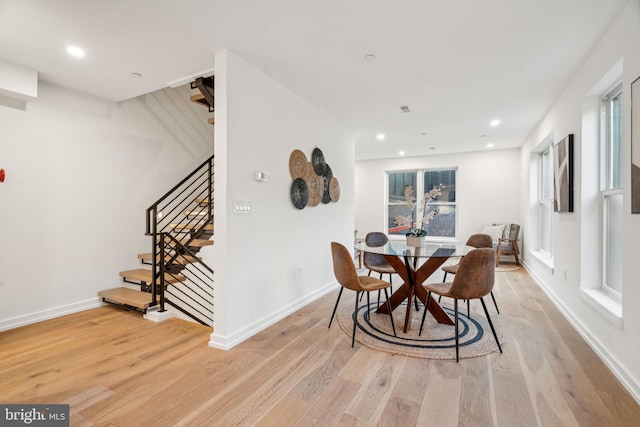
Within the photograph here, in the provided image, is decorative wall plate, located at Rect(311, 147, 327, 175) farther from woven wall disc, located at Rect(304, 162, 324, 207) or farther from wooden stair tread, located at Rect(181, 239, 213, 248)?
wooden stair tread, located at Rect(181, 239, 213, 248)

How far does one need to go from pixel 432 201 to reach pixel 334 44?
18.7 ft

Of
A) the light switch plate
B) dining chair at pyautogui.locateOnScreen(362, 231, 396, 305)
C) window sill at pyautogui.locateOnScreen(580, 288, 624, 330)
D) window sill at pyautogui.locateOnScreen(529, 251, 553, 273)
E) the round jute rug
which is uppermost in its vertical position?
the light switch plate

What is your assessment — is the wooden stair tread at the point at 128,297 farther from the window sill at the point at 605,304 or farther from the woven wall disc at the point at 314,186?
the window sill at the point at 605,304

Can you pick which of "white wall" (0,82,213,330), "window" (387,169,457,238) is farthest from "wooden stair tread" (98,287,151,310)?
"window" (387,169,457,238)

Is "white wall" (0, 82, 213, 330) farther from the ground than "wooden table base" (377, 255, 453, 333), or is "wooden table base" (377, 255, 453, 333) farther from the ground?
"white wall" (0, 82, 213, 330)

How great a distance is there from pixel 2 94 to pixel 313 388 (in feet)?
12.5

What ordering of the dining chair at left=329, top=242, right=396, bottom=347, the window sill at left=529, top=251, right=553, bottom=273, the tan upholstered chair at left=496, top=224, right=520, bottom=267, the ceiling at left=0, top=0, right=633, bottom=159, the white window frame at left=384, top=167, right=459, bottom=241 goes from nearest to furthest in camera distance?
the ceiling at left=0, top=0, right=633, bottom=159 < the dining chair at left=329, top=242, right=396, bottom=347 < the window sill at left=529, top=251, right=553, bottom=273 < the tan upholstered chair at left=496, top=224, right=520, bottom=267 < the white window frame at left=384, top=167, right=459, bottom=241

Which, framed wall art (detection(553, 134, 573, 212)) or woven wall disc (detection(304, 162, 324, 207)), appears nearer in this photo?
framed wall art (detection(553, 134, 573, 212))

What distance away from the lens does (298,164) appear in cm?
349

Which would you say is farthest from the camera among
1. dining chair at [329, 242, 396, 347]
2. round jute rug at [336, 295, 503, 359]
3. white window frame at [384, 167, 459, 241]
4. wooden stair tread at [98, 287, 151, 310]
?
white window frame at [384, 167, 459, 241]

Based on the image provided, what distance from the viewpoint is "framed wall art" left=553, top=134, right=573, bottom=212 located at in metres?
2.99

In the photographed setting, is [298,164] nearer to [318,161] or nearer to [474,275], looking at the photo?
[318,161]

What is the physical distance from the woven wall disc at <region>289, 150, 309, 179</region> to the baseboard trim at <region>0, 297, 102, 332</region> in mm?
2815

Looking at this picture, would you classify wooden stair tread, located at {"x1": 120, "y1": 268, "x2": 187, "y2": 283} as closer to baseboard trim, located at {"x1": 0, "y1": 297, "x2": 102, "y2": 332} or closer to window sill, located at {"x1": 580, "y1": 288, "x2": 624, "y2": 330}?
baseboard trim, located at {"x1": 0, "y1": 297, "x2": 102, "y2": 332}
